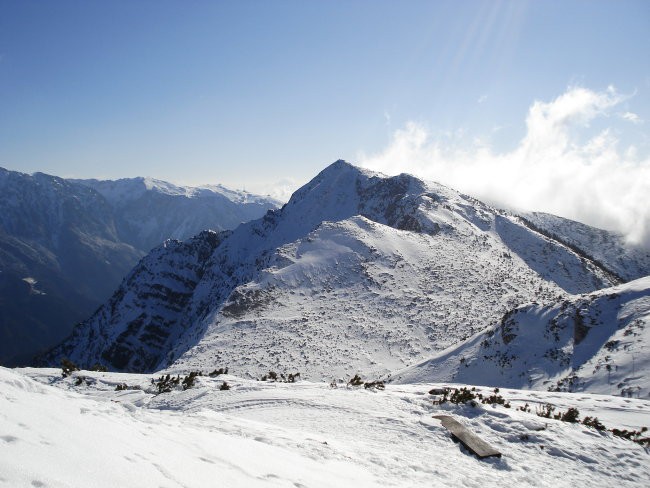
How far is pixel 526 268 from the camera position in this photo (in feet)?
194

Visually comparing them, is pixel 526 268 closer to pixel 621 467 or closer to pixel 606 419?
pixel 606 419

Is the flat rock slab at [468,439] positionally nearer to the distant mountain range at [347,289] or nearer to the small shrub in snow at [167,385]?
the small shrub in snow at [167,385]

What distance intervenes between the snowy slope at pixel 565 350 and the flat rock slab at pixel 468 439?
1127 centimetres

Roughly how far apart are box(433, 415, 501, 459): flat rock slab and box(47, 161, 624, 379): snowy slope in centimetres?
2351

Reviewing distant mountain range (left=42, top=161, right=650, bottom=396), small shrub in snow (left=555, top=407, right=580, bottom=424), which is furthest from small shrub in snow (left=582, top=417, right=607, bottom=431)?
distant mountain range (left=42, top=161, right=650, bottom=396)

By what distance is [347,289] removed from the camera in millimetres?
49000

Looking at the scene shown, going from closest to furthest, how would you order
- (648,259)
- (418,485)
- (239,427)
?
(418,485), (239,427), (648,259)

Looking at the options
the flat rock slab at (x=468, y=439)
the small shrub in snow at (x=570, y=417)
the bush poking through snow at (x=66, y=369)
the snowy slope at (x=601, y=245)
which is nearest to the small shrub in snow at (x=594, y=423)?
the small shrub in snow at (x=570, y=417)

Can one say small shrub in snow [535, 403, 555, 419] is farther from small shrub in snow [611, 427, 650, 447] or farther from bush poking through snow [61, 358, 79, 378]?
bush poking through snow [61, 358, 79, 378]

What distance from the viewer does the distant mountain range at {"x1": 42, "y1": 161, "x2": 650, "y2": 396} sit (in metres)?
38.1

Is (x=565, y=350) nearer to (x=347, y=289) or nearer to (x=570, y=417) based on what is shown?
(x=570, y=417)

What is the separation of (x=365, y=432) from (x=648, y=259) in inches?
5909

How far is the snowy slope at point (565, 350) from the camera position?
1953 centimetres

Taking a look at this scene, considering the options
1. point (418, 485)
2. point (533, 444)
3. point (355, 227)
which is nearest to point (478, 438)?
point (533, 444)
